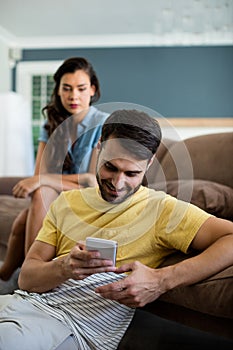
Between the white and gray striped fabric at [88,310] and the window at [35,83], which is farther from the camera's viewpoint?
the window at [35,83]

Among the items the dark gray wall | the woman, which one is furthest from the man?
the dark gray wall

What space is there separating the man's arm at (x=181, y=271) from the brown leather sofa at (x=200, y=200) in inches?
2.5

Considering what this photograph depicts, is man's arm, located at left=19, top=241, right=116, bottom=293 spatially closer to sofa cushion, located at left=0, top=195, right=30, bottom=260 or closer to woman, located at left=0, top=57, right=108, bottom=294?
woman, located at left=0, top=57, right=108, bottom=294

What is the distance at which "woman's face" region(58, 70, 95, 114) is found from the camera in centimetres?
211

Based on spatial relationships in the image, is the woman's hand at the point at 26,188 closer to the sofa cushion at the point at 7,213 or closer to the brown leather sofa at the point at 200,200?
the brown leather sofa at the point at 200,200

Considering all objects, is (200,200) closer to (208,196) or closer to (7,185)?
(208,196)

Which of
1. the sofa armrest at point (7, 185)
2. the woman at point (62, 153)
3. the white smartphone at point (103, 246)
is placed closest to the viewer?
the white smartphone at point (103, 246)

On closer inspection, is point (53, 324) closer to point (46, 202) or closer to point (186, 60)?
point (46, 202)

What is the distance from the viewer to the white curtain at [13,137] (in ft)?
18.2

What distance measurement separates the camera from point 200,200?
163 cm

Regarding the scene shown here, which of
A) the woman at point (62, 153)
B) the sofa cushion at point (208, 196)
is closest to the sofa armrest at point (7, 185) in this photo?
the woman at point (62, 153)

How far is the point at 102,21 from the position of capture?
5996 millimetres

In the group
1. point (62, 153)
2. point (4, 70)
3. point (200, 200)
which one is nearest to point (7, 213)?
point (62, 153)

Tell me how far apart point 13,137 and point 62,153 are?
417cm
